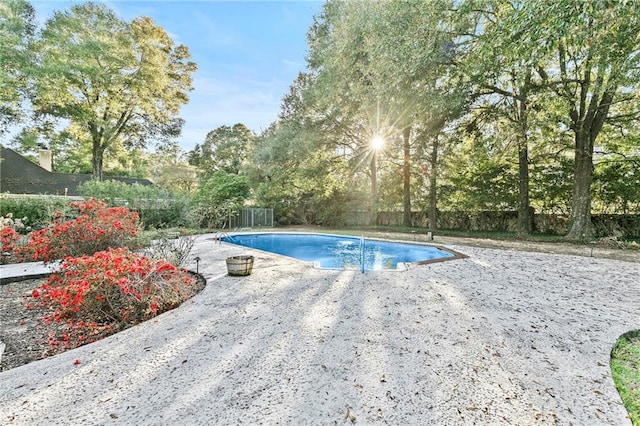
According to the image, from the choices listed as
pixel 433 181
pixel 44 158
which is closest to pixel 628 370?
pixel 433 181

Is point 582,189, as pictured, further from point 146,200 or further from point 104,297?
point 146,200

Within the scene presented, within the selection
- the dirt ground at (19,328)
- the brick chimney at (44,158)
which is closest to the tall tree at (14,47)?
the brick chimney at (44,158)

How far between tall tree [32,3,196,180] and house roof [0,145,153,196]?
6.26 ft

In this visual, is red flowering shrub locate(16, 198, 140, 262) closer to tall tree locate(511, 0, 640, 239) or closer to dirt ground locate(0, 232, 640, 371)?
dirt ground locate(0, 232, 640, 371)

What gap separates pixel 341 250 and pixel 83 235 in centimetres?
695

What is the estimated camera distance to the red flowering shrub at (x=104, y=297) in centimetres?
288

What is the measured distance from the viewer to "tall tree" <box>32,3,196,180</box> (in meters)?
14.0

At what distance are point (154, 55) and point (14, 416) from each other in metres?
20.0

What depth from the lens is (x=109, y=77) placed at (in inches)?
610

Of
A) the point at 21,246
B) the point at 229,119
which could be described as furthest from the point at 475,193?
the point at 229,119

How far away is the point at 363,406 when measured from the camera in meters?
1.75

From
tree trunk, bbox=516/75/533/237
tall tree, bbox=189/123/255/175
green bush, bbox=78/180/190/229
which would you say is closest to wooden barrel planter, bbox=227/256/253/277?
green bush, bbox=78/180/190/229

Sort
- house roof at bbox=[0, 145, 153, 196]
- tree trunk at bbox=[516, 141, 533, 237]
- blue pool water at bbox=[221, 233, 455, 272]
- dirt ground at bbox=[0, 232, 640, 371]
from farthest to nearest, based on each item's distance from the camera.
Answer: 1. house roof at bbox=[0, 145, 153, 196]
2. tree trunk at bbox=[516, 141, 533, 237]
3. blue pool water at bbox=[221, 233, 455, 272]
4. dirt ground at bbox=[0, 232, 640, 371]

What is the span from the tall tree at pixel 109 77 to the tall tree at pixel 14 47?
507mm
